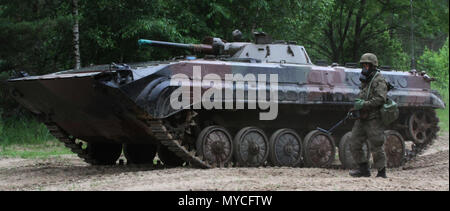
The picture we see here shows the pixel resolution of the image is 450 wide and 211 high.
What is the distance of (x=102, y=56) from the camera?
17.1 meters

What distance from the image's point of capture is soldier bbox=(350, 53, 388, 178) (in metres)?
9.72

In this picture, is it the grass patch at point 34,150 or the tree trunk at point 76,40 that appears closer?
the grass patch at point 34,150

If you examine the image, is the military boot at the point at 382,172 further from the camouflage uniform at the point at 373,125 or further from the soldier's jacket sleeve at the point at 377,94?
the soldier's jacket sleeve at the point at 377,94

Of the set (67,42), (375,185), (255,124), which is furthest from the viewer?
(67,42)

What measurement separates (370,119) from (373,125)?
0.09m

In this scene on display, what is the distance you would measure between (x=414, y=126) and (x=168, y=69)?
6.15 meters

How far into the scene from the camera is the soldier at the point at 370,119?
972 cm

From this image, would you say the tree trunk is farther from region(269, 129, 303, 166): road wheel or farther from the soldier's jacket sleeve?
the soldier's jacket sleeve

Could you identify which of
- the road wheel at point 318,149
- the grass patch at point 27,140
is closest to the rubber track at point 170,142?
the road wheel at point 318,149

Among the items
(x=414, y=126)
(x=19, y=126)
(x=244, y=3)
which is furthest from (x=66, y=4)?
(x=414, y=126)

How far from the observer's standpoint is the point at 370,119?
9773 millimetres

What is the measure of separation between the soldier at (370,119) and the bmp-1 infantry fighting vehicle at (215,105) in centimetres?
159

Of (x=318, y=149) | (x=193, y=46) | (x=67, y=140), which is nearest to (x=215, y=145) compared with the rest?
(x=193, y=46)
